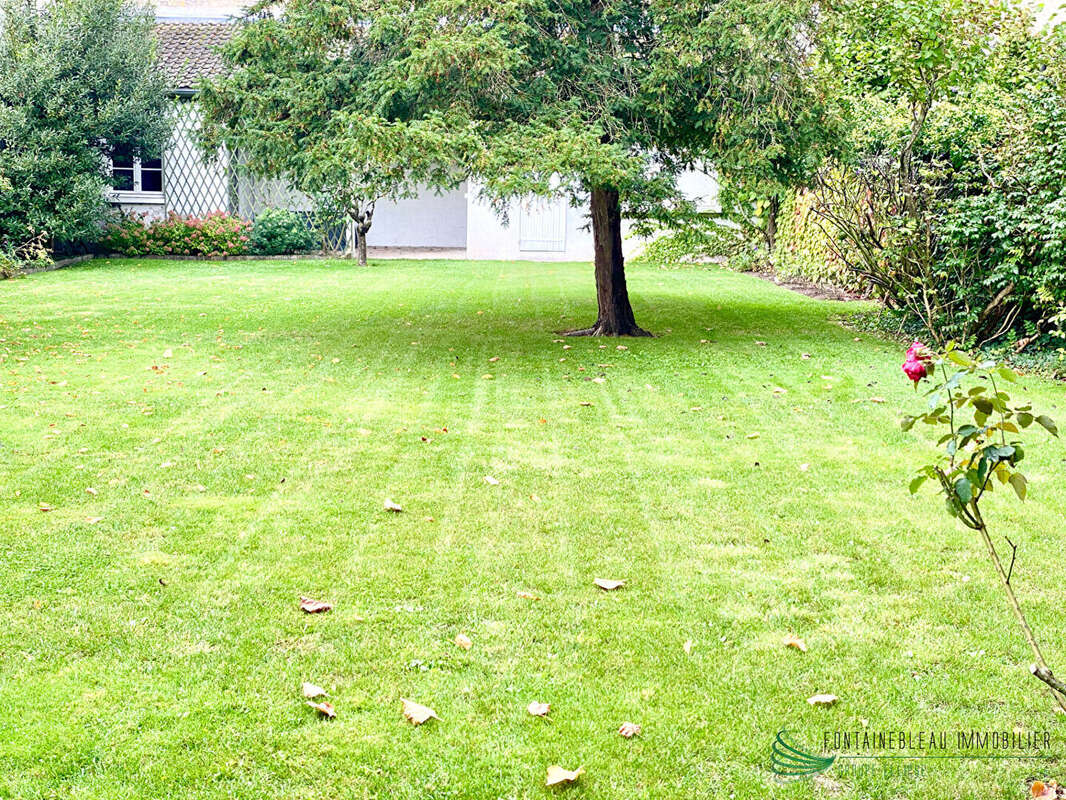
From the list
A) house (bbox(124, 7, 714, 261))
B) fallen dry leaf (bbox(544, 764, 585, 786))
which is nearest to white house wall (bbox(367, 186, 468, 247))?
house (bbox(124, 7, 714, 261))

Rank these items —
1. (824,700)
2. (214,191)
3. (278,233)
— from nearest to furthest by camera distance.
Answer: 1. (824,700)
2. (278,233)
3. (214,191)

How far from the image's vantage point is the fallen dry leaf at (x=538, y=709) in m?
3.10

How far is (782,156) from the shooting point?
33.6 feet

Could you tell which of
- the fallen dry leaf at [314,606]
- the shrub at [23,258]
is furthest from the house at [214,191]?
the fallen dry leaf at [314,606]

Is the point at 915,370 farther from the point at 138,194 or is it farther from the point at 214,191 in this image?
the point at 138,194

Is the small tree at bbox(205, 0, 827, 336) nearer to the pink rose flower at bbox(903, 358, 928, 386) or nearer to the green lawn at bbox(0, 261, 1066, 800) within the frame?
the green lawn at bbox(0, 261, 1066, 800)

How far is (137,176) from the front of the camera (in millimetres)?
23953

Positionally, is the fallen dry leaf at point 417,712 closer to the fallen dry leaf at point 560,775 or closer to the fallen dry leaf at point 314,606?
the fallen dry leaf at point 560,775

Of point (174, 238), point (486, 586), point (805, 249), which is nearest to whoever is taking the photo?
point (486, 586)

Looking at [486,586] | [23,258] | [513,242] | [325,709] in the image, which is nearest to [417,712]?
[325,709]

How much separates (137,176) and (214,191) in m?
1.73

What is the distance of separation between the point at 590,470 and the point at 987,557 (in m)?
2.16

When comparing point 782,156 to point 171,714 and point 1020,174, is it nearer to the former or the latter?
point 1020,174

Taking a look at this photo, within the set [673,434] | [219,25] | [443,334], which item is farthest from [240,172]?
[219,25]
